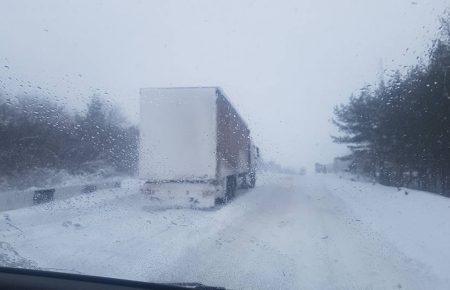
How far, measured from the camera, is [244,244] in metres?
8.84

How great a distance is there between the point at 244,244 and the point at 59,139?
40.2ft

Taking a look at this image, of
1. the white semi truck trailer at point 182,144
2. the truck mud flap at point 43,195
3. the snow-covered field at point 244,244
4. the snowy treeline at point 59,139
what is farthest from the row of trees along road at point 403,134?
the truck mud flap at point 43,195

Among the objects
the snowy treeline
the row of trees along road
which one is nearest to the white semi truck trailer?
the snowy treeline

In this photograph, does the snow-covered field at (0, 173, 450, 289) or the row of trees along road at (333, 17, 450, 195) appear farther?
the row of trees along road at (333, 17, 450, 195)

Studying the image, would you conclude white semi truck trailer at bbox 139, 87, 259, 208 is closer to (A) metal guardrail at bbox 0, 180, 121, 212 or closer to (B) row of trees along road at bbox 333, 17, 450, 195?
(A) metal guardrail at bbox 0, 180, 121, 212

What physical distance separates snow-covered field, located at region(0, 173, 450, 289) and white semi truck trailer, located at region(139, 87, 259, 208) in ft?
2.56

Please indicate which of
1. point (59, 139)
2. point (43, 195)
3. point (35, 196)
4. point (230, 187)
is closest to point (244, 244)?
point (35, 196)

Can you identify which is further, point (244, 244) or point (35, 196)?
point (35, 196)

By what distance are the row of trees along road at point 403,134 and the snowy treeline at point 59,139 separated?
784cm

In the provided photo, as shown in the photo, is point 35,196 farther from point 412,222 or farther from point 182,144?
point 412,222

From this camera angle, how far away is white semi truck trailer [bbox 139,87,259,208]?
49.0ft

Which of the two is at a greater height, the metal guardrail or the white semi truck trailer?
the white semi truck trailer

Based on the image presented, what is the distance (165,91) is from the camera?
15.0 meters

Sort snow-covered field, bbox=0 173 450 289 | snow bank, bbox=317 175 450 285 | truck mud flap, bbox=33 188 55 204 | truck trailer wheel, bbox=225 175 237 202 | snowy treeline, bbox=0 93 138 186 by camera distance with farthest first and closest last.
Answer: truck trailer wheel, bbox=225 175 237 202, truck mud flap, bbox=33 188 55 204, snowy treeline, bbox=0 93 138 186, snow bank, bbox=317 175 450 285, snow-covered field, bbox=0 173 450 289
